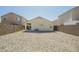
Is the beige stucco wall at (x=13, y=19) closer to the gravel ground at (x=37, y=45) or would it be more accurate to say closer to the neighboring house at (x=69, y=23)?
the gravel ground at (x=37, y=45)

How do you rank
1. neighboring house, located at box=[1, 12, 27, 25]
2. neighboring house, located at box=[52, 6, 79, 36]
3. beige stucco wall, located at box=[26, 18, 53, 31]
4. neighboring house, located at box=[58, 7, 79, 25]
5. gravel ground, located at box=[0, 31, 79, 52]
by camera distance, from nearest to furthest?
gravel ground, located at box=[0, 31, 79, 52] → neighboring house, located at box=[1, 12, 27, 25] → neighboring house, located at box=[52, 6, 79, 36] → neighboring house, located at box=[58, 7, 79, 25] → beige stucco wall, located at box=[26, 18, 53, 31]

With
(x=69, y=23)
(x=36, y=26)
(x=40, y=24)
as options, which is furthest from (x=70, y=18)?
(x=40, y=24)

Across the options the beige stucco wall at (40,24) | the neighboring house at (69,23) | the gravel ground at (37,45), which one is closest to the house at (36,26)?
the beige stucco wall at (40,24)

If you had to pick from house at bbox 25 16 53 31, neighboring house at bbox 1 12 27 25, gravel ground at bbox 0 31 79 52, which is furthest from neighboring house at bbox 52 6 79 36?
neighboring house at bbox 1 12 27 25

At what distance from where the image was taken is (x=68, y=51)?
3770mm

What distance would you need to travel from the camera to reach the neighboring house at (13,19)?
510cm

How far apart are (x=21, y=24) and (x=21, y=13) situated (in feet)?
1.68

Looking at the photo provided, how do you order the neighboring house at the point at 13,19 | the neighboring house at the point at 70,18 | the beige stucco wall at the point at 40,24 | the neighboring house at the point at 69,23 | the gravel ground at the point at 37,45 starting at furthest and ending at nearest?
the beige stucco wall at the point at 40,24 < the neighboring house at the point at 70,18 < the neighboring house at the point at 69,23 < the neighboring house at the point at 13,19 < the gravel ground at the point at 37,45

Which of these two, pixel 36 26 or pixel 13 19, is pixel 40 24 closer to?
pixel 36 26

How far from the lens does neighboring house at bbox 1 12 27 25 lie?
5.10 m

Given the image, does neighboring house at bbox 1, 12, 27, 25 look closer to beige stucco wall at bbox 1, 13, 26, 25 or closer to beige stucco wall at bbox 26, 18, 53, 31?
beige stucco wall at bbox 1, 13, 26, 25

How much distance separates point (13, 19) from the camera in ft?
18.1
